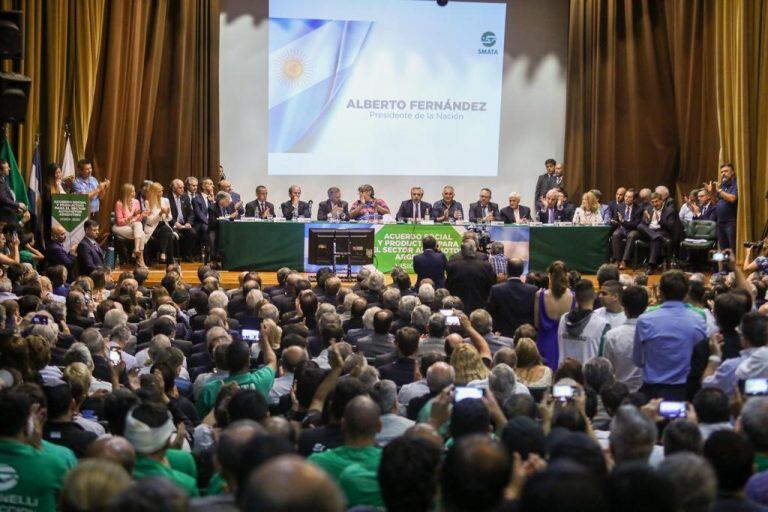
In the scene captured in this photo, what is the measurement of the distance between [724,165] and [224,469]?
12559 mm

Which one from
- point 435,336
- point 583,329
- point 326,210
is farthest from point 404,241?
point 583,329

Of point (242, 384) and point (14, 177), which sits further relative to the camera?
point (14, 177)

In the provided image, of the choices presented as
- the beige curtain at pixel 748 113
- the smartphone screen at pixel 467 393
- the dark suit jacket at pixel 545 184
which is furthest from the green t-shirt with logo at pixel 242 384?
the dark suit jacket at pixel 545 184

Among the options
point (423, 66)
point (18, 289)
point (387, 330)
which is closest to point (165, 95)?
point (423, 66)

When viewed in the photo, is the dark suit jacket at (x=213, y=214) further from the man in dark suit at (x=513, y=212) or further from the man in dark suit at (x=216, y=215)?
the man in dark suit at (x=513, y=212)

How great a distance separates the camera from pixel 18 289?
891cm

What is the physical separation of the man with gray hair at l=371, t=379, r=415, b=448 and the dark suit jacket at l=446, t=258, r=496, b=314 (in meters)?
5.06

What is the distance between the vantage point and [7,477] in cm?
393

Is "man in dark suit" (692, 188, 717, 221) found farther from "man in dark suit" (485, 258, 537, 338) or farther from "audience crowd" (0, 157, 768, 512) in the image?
"man in dark suit" (485, 258, 537, 338)

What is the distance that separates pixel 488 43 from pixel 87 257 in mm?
8131

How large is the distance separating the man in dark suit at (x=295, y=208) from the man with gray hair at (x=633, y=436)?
11063 millimetres

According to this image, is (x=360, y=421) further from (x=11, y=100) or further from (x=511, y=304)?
(x=11, y=100)

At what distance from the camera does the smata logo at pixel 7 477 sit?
392 cm

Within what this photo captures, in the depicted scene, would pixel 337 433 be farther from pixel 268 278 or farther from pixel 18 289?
pixel 268 278
